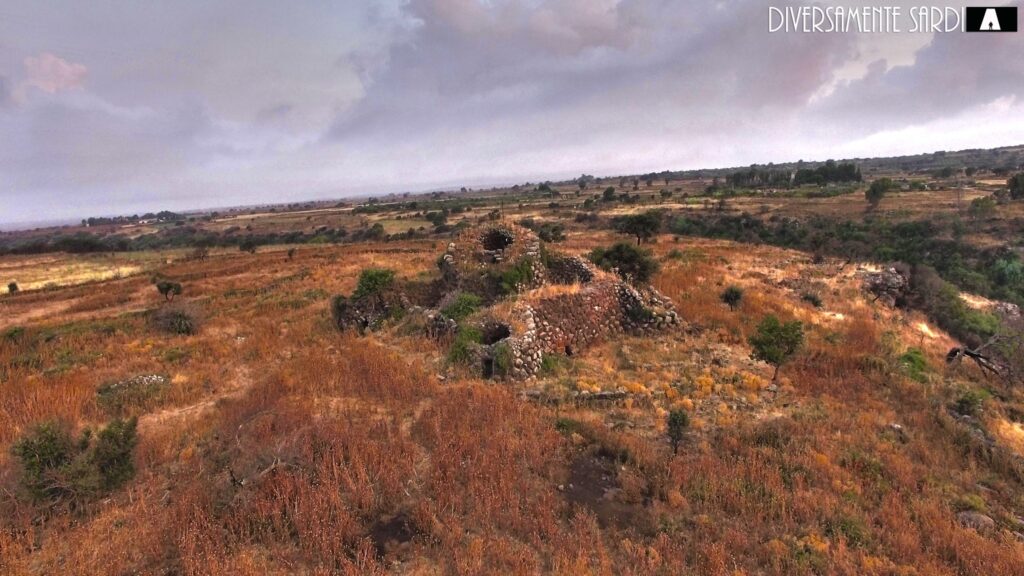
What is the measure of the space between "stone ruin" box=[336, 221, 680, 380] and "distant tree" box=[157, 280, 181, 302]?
16.4 meters

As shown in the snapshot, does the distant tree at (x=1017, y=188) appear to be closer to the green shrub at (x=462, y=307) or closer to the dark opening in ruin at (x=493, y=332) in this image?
the green shrub at (x=462, y=307)

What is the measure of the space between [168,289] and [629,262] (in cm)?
2595

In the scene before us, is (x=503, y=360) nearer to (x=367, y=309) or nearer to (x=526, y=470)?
(x=526, y=470)

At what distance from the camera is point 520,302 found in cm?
1315

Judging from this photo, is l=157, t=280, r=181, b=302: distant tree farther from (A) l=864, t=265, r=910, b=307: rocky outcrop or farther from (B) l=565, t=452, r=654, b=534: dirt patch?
(A) l=864, t=265, r=910, b=307: rocky outcrop

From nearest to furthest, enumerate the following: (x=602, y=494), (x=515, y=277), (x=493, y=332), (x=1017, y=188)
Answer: (x=602, y=494) < (x=493, y=332) < (x=515, y=277) < (x=1017, y=188)

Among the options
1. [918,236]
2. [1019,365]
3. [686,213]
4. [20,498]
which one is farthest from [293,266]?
[918,236]

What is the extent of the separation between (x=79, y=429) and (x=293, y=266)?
29.0 m

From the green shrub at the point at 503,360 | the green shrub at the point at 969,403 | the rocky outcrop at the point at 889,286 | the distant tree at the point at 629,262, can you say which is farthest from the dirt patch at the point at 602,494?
the rocky outcrop at the point at 889,286

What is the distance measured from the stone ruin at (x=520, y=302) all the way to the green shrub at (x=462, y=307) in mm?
324

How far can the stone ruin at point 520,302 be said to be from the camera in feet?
38.4

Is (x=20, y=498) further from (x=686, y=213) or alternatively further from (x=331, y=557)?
(x=686, y=213)

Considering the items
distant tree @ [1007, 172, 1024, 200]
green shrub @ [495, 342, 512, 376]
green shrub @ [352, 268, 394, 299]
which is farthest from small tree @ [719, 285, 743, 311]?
distant tree @ [1007, 172, 1024, 200]

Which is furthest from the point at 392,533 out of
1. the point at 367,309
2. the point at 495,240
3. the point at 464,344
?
the point at 495,240
